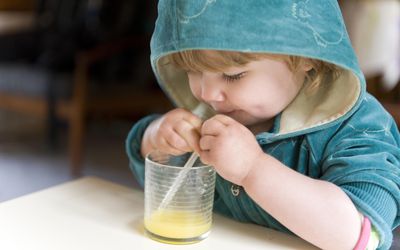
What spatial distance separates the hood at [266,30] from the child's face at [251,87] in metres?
0.05

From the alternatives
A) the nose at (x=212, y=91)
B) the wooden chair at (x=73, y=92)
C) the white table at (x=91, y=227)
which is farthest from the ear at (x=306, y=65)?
the wooden chair at (x=73, y=92)

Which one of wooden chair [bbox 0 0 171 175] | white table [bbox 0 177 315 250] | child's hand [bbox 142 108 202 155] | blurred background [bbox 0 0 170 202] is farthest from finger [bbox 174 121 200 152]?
wooden chair [bbox 0 0 171 175]

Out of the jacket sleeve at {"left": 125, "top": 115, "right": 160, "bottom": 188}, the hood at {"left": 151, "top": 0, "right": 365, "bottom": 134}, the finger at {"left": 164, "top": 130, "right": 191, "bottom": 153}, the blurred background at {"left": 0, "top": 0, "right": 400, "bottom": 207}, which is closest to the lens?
the hood at {"left": 151, "top": 0, "right": 365, "bottom": 134}

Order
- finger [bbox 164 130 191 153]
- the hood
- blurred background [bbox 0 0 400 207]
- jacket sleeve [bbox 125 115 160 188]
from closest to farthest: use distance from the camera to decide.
→ the hood, finger [bbox 164 130 191 153], jacket sleeve [bbox 125 115 160 188], blurred background [bbox 0 0 400 207]

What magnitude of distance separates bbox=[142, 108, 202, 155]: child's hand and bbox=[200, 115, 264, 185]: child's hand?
4cm

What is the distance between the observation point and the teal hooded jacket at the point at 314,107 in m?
0.63

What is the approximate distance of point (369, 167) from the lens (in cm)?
66

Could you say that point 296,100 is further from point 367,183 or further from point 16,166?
point 16,166

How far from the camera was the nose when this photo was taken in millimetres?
704

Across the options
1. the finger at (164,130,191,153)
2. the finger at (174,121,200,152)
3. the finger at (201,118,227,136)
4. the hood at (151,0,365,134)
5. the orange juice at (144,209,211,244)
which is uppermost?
the hood at (151,0,365,134)

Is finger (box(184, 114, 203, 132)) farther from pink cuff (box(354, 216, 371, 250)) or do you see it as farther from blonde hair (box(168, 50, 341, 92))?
pink cuff (box(354, 216, 371, 250))

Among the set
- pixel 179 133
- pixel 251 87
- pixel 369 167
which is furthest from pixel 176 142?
pixel 369 167

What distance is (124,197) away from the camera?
33.0 inches

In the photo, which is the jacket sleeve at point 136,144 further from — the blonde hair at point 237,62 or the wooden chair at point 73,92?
the wooden chair at point 73,92
